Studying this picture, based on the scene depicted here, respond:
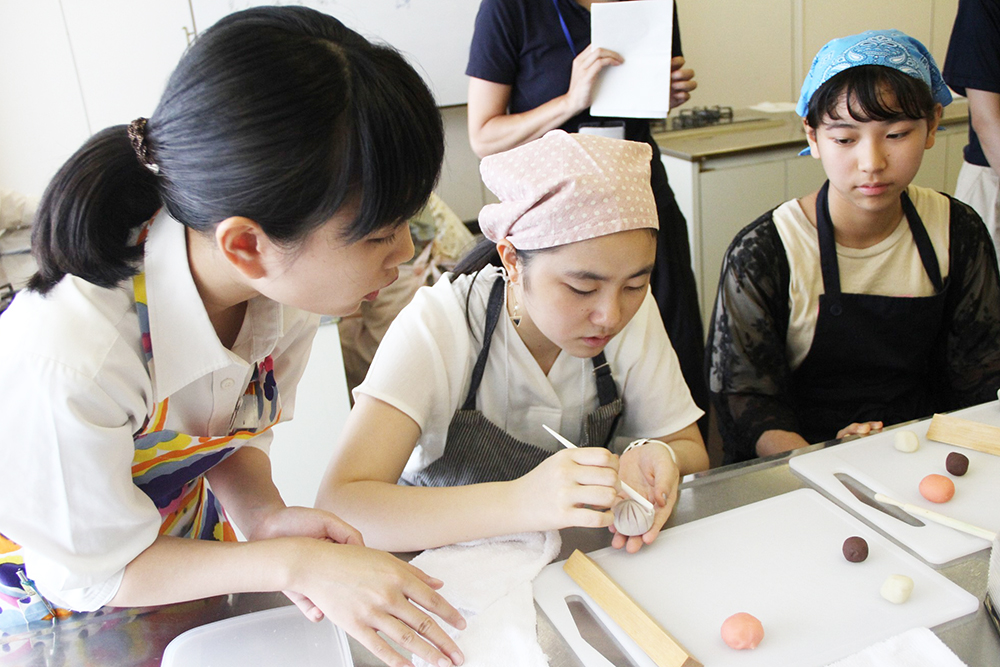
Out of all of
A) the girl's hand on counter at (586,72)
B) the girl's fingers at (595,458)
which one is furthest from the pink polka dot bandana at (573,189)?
the girl's hand on counter at (586,72)

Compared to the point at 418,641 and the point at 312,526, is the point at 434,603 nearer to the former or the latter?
the point at 418,641

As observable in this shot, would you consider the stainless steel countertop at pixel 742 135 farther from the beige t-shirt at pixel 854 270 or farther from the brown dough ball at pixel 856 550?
the brown dough ball at pixel 856 550

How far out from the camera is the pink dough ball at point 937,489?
90 centimetres

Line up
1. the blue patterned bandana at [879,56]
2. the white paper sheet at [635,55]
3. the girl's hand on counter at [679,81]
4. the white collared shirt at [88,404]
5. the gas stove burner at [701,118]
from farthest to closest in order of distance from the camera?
the gas stove burner at [701,118], the girl's hand on counter at [679,81], the white paper sheet at [635,55], the blue patterned bandana at [879,56], the white collared shirt at [88,404]

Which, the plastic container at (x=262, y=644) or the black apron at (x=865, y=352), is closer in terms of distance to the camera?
the plastic container at (x=262, y=644)

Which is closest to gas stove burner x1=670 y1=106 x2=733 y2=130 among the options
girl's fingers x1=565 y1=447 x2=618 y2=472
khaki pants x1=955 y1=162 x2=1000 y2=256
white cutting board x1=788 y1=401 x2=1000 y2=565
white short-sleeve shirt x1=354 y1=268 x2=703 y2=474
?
khaki pants x1=955 y1=162 x2=1000 y2=256

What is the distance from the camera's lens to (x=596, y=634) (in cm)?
73

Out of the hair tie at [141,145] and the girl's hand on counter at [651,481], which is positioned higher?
the hair tie at [141,145]

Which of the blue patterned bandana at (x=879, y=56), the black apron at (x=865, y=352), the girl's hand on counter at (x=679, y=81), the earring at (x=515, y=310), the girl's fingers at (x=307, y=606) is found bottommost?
the black apron at (x=865, y=352)

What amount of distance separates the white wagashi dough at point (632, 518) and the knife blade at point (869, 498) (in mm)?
278

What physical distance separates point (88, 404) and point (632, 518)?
532 mm

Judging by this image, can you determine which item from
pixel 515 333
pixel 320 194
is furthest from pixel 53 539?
pixel 515 333

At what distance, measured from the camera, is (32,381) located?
625mm

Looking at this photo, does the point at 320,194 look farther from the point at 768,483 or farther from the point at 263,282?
the point at 768,483
